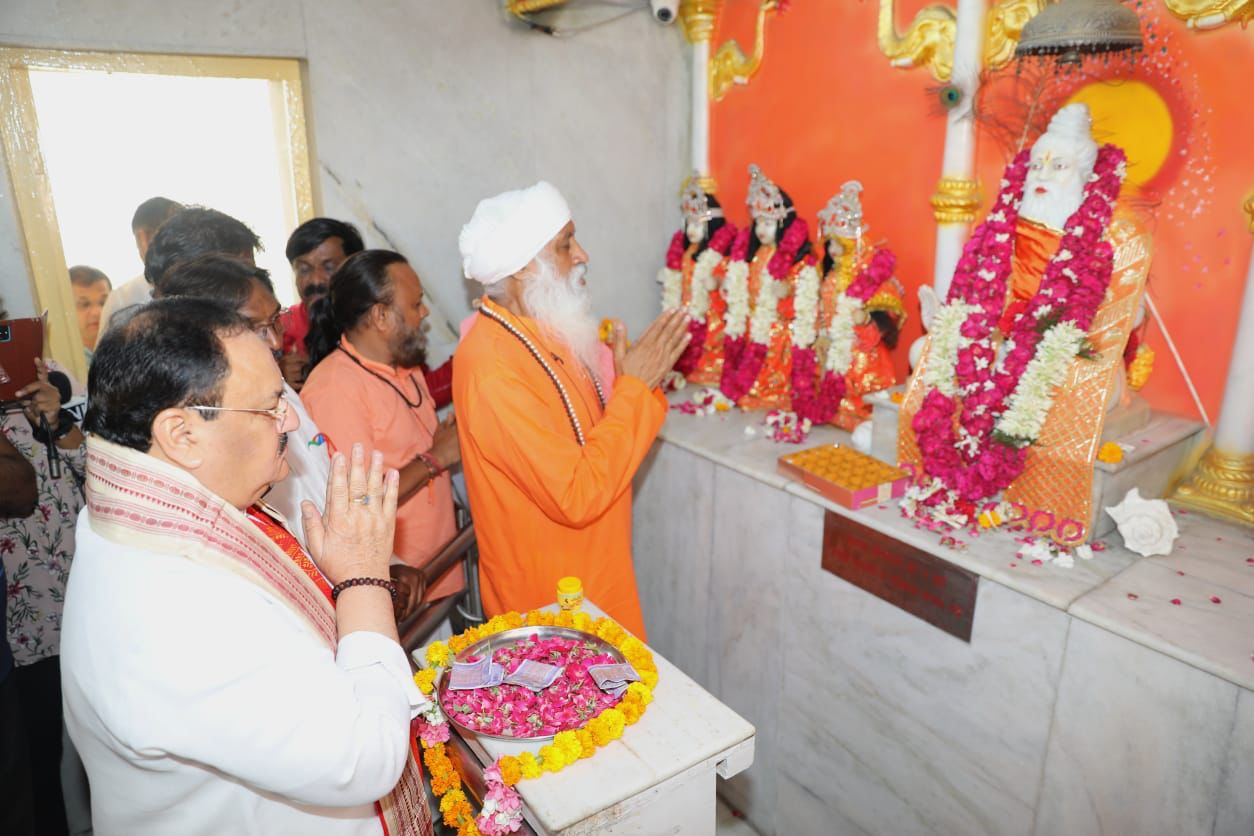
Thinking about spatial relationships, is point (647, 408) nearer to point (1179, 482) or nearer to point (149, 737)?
point (149, 737)

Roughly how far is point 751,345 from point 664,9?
2.01 meters

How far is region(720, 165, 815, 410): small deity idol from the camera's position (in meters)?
4.00

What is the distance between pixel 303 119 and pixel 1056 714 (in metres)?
3.98

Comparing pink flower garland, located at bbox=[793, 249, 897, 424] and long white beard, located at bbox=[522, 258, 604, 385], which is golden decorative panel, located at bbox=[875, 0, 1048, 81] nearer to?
pink flower garland, located at bbox=[793, 249, 897, 424]

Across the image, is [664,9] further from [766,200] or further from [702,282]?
[702,282]

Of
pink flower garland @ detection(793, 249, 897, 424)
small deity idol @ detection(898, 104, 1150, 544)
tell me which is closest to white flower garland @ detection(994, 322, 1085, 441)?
small deity idol @ detection(898, 104, 1150, 544)

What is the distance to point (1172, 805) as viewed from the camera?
2.13 metres

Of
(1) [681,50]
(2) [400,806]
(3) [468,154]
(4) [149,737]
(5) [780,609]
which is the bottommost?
(5) [780,609]

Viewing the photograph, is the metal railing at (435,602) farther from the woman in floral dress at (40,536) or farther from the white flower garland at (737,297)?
the white flower garland at (737,297)

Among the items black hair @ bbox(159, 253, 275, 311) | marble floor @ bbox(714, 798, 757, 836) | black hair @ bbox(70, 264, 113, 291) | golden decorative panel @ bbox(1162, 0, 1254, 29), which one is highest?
golden decorative panel @ bbox(1162, 0, 1254, 29)

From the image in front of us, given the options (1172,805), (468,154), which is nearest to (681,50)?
(468,154)

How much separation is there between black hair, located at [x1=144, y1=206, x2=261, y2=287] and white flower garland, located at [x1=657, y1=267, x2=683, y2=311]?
8.26ft

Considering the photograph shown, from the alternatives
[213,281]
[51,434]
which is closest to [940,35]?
[213,281]

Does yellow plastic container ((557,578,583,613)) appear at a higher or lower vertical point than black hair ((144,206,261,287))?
lower
